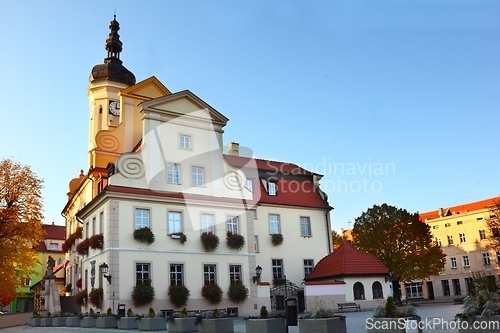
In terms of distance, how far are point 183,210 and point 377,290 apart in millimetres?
13581

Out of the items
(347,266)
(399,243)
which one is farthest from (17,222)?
(399,243)

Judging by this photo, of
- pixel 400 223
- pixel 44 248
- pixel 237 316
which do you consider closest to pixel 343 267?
pixel 237 316

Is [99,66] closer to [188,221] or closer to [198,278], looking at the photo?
[188,221]

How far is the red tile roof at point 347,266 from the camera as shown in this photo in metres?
32.1

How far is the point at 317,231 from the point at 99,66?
2193 cm

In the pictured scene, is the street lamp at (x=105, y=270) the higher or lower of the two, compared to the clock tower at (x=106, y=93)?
lower

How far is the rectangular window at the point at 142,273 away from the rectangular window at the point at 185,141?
7388mm

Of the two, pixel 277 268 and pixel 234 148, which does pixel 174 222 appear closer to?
pixel 277 268

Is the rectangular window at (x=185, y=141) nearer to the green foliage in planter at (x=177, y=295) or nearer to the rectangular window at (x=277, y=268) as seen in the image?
the green foliage in planter at (x=177, y=295)

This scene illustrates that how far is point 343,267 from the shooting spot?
32062 millimetres

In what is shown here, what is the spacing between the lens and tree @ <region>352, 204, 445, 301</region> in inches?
1756

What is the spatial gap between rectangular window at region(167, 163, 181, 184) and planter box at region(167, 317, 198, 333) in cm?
1246

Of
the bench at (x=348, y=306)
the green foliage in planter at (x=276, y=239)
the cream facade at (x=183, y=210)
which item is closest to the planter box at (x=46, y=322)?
the cream facade at (x=183, y=210)

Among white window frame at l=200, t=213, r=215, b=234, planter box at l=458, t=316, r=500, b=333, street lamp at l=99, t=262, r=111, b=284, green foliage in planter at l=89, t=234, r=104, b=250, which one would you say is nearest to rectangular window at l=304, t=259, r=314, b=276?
white window frame at l=200, t=213, r=215, b=234
